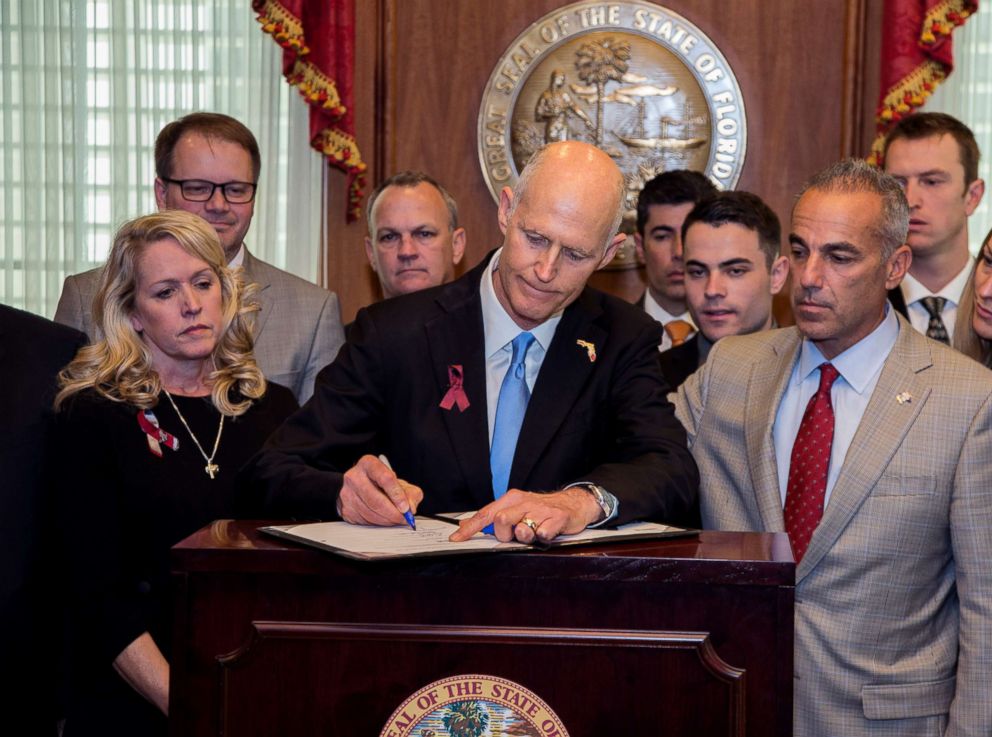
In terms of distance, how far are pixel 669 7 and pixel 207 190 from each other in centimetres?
250

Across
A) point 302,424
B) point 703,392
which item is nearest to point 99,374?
point 302,424

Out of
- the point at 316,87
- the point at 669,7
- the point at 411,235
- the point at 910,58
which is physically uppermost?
the point at 669,7

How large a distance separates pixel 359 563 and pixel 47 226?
4.54 m

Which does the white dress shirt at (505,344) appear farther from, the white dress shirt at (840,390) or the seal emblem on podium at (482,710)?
the seal emblem on podium at (482,710)

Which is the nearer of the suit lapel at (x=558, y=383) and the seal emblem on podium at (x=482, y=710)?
the seal emblem on podium at (x=482, y=710)

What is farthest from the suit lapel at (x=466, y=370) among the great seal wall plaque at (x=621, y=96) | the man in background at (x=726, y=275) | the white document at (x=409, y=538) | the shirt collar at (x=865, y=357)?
the great seal wall plaque at (x=621, y=96)

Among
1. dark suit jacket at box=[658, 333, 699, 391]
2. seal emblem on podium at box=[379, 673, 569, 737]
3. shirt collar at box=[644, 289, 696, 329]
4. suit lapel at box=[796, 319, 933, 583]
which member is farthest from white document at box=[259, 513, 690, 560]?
shirt collar at box=[644, 289, 696, 329]

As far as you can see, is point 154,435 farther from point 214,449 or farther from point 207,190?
point 207,190

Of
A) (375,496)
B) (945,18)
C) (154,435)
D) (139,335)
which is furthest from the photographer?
(945,18)

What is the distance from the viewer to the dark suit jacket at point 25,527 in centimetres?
277

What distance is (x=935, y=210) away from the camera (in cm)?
406

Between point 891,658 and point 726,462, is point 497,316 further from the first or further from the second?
point 891,658

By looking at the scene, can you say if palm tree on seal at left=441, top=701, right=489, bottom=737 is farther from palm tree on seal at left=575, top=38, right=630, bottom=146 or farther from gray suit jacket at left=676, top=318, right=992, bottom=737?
palm tree on seal at left=575, top=38, right=630, bottom=146

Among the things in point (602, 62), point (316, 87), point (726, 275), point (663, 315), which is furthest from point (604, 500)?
point (602, 62)
